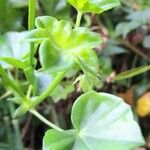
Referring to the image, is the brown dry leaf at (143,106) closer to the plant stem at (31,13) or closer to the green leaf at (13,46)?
the green leaf at (13,46)

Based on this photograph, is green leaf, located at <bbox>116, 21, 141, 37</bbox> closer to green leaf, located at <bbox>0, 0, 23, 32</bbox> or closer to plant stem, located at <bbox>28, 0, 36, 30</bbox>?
green leaf, located at <bbox>0, 0, 23, 32</bbox>

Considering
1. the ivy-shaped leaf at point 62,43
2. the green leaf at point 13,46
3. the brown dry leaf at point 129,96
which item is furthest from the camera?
the brown dry leaf at point 129,96

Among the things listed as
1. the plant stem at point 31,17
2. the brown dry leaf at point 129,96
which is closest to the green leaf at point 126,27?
the brown dry leaf at point 129,96

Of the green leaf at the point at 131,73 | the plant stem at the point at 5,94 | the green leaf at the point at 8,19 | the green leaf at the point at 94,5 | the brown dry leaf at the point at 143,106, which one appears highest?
the green leaf at the point at 94,5

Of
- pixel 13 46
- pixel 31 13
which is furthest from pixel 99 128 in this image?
pixel 13 46

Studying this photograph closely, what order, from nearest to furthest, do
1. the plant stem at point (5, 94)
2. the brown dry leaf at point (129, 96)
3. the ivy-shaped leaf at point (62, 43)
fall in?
the ivy-shaped leaf at point (62, 43) < the plant stem at point (5, 94) < the brown dry leaf at point (129, 96)

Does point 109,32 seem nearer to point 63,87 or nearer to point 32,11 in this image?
point 63,87

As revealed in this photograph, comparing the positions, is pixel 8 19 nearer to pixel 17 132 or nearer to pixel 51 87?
pixel 17 132

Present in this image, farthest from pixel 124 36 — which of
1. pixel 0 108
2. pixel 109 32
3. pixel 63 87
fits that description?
pixel 0 108
